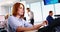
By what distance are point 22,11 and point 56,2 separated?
578cm

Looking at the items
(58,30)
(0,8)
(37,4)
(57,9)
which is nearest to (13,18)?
(58,30)

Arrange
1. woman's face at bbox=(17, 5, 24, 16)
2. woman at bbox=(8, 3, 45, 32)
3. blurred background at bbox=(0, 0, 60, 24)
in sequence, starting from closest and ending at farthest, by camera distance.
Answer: woman at bbox=(8, 3, 45, 32) → woman's face at bbox=(17, 5, 24, 16) → blurred background at bbox=(0, 0, 60, 24)

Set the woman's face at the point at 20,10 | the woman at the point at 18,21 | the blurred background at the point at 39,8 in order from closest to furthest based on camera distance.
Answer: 1. the woman at the point at 18,21
2. the woman's face at the point at 20,10
3. the blurred background at the point at 39,8

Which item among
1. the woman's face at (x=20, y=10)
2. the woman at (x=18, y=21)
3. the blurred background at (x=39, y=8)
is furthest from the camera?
→ the blurred background at (x=39, y=8)

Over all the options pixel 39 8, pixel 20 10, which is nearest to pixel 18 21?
pixel 20 10

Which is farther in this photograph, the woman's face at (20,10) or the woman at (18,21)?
Result: the woman's face at (20,10)

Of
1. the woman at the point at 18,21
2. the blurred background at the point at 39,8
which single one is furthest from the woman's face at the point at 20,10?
the blurred background at the point at 39,8

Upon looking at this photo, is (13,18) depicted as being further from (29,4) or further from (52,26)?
(29,4)

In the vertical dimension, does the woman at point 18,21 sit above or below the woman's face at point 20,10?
below

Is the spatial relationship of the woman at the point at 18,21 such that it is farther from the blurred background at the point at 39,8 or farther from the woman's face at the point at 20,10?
the blurred background at the point at 39,8

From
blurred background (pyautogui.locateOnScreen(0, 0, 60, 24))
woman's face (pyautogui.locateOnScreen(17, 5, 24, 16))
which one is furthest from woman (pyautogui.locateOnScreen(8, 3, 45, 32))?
blurred background (pyautogui.locateOnScreen(0, 0, 60, 24))

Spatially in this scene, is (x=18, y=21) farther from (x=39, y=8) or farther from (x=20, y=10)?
(x=39, y=8)

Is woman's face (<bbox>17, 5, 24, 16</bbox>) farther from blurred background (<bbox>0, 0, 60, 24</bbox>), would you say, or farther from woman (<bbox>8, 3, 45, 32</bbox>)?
blurred background (<bbox>0, 0, 60, 24</bbox>)

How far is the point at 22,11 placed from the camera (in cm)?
186
